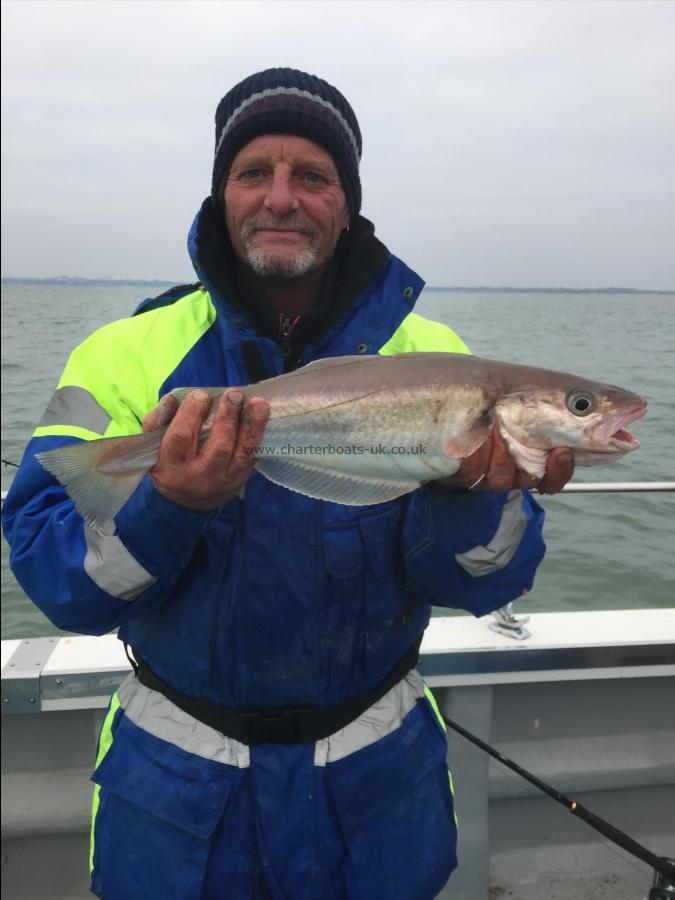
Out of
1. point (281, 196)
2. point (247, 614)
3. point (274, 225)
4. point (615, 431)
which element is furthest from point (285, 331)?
point (615, 431)

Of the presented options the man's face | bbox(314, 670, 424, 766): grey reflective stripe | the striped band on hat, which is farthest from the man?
the striped band on hat

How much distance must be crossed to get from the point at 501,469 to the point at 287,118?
69.2 inches

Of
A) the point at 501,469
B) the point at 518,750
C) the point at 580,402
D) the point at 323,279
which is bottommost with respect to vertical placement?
the point at 518,750

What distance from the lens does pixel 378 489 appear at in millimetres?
2387

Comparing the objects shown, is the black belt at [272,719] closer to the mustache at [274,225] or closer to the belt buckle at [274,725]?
the belt buckle at [274,725]

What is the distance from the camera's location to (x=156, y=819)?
231 centimetres

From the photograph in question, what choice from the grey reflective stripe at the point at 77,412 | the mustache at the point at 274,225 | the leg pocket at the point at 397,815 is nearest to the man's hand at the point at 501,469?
the leg pocket at the point at 397,815

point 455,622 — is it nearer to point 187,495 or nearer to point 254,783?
point 254,783

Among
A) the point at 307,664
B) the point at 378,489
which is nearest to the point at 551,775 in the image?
the point at 307,664

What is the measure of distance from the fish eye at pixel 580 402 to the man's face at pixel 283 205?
3.86 feet

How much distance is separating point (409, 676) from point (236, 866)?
2.93 feet

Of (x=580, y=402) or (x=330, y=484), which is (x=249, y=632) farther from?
(x=580, y=402)

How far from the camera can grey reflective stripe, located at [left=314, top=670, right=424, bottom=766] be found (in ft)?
7.86

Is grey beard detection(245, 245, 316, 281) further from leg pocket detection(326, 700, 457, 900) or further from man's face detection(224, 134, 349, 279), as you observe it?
leg pocket detection(326, 700, 457, 900)
